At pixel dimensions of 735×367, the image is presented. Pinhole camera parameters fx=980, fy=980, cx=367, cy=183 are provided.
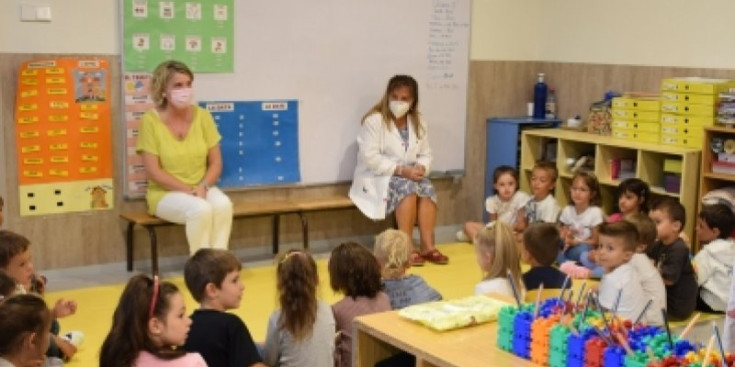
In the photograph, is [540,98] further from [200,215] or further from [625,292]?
[625,292]

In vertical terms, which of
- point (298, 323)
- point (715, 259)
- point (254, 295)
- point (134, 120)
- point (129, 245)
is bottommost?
point (254, 295)

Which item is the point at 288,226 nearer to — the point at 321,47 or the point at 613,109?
the point at 321,47

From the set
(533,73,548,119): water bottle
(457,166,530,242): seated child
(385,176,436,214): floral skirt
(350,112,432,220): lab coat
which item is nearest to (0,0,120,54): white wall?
(350,112,432,220): lab coat

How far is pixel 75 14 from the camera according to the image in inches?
232

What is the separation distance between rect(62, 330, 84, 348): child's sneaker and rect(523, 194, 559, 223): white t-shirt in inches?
129

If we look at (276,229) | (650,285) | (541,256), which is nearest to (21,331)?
(541,256)

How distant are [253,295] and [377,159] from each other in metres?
1.48

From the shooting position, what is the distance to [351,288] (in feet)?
11.9

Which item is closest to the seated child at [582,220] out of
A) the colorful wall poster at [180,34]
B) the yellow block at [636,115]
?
the yellow block at [636,115]

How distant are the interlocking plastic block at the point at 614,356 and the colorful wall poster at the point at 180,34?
162 inches

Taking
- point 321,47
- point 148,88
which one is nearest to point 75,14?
point 148,88

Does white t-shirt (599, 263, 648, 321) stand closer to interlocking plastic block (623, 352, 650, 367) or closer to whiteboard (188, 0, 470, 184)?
interlocking plastic block (623, 352, 650, 367)

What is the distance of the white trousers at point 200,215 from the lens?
589 cm

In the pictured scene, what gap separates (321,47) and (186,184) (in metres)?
1.42
